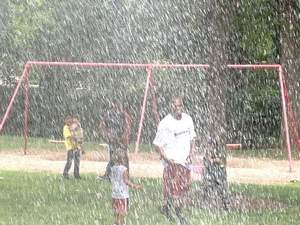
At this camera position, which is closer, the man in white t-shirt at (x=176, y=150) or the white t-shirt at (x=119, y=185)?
the white t-shirt at (x=119, y=185)

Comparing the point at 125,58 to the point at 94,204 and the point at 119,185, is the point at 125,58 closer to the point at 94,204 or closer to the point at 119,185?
the point at 94,204

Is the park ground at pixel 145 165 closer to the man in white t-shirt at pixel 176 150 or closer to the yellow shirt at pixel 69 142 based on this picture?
the yellow shirt at pixel 69 142

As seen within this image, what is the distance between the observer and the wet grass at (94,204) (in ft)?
30.3

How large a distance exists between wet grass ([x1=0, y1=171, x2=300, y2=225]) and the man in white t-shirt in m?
0.48

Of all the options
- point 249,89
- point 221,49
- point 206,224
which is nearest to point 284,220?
point 206,224

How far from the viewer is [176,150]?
29.4 ft

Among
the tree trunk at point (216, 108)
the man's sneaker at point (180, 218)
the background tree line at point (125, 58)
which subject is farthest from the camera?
the background tree line at point (125, 58)

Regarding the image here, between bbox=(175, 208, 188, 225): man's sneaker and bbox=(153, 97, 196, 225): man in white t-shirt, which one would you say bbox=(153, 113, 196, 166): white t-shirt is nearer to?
bbox=(153, 97, 196, 225): man in white t-shirt

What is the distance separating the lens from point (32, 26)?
23984 millimetres

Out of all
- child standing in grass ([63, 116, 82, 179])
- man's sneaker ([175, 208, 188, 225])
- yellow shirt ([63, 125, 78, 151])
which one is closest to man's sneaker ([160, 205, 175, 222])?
man's sneaker ([175, 208, 188, 225])

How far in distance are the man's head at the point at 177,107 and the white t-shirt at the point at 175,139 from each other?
0.22 feet

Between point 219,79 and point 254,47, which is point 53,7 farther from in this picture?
point 219,79

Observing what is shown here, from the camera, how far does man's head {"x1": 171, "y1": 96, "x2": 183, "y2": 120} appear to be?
880cm

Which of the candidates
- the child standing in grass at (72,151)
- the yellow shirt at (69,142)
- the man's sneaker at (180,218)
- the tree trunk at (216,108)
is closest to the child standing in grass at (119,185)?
the man's sneaker at (180,218)
